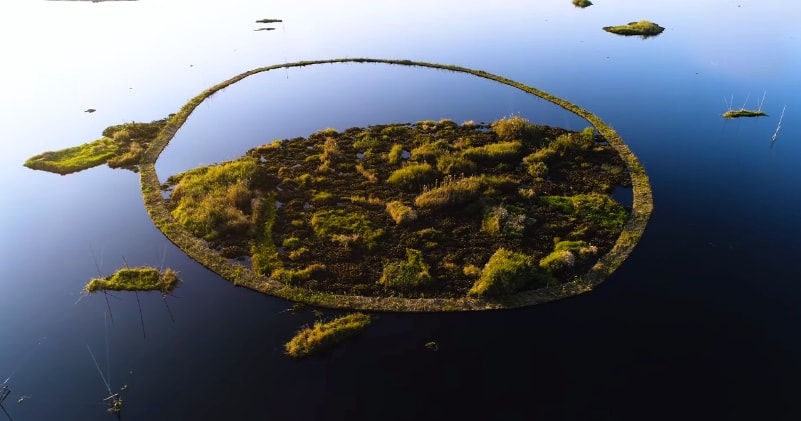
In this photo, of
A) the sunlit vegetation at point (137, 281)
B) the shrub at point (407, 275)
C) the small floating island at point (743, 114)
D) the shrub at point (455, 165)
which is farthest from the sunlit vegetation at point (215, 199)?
the small floating island at point (743, 114)

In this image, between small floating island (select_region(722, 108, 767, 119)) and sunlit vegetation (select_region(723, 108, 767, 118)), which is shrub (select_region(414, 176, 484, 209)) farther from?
sunlit vegetation (select_region(723, 108, 767, 118))

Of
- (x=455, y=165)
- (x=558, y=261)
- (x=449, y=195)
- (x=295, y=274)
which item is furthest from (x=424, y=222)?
(x=295, y=274)

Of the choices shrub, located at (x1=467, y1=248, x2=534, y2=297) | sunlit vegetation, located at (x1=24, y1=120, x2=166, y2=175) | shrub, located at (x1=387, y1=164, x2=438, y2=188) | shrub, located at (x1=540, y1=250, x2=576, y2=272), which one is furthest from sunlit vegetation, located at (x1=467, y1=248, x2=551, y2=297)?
sunlit vegetation, located at (x1=24, y1=120, x2=166, y2=175)

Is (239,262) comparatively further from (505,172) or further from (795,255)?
(795,255)

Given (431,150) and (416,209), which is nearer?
(416,209)

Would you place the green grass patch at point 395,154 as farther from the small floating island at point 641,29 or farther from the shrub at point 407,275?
the small floating island at point 641,29

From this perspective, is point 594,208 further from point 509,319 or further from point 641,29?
point 641,29
